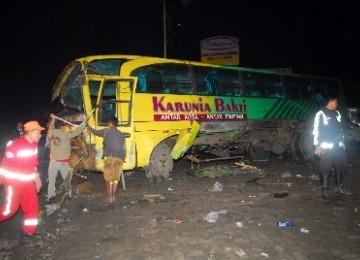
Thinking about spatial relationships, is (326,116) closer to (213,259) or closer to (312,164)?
(213,259)

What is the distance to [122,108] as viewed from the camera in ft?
28.2

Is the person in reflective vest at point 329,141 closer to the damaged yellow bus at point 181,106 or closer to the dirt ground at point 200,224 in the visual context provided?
the dirt ground at point 200,224

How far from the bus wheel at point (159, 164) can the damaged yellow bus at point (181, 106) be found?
3cm

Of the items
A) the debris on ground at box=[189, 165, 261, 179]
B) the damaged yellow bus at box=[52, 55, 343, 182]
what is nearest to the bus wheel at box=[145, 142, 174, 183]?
the damaged yellow bus at box=[52, 55, 343, 182]

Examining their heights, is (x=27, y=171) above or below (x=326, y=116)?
below

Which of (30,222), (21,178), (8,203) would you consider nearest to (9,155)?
(21,178)

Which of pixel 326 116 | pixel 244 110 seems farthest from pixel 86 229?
pixel 244 110

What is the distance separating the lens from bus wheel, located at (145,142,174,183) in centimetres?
955

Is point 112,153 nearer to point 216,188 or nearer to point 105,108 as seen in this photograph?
point 105,108

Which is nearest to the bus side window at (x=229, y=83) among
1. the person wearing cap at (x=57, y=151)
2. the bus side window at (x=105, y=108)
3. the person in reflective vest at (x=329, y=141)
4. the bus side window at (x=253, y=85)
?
the bus side window at (x=253, y=85)

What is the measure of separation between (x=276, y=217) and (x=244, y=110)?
581 cm

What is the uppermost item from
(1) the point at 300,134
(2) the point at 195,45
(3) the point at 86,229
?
(2) the point at 195,45

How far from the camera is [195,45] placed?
31641mm

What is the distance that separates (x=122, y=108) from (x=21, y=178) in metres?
3.61
